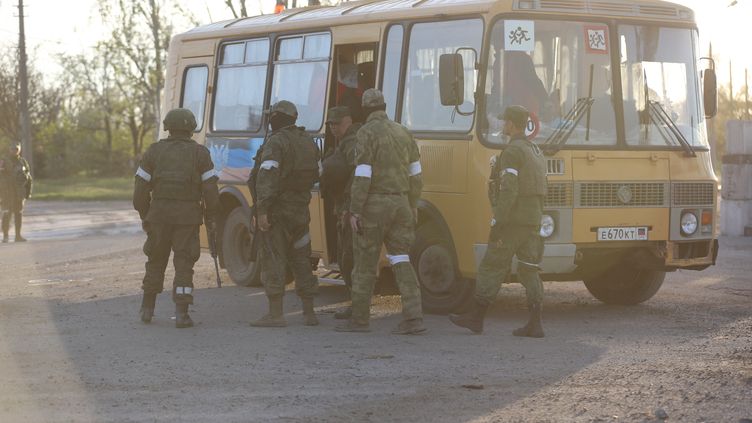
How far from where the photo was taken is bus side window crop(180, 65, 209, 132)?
50.6ft

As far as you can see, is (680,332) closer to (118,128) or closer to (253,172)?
(253,172)

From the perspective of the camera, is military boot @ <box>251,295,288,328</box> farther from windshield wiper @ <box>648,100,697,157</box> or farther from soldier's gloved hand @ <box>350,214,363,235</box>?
windshield wiper @ <box>648,100,697,157</box>

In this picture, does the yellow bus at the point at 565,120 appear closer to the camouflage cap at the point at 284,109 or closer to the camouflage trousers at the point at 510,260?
the camouflage trousers at the point at 510,260

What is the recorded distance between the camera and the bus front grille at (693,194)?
12.1m

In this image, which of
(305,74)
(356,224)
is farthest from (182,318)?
(305,74)

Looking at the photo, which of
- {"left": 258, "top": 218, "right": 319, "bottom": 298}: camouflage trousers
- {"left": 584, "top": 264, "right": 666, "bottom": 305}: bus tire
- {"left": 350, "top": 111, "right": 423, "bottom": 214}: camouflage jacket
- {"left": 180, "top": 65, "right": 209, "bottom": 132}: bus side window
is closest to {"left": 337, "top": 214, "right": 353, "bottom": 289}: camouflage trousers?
{"left": 258, "top": 218, "right": 319, "bottom": 298}: camouflage trousers

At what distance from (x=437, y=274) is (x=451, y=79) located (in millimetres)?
1826

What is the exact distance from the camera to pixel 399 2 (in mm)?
12828

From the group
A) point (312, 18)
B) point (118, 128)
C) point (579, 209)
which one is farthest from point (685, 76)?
point (118, 128)

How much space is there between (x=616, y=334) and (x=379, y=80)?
10.8ft

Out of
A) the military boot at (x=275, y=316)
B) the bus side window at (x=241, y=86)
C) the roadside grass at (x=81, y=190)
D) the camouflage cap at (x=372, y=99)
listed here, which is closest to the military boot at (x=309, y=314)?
the military boot at (x=275, y=316)

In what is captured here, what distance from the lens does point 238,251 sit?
49.2 ft

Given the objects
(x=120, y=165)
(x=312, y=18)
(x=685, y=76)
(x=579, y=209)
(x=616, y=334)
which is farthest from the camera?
(x=120, y=165)

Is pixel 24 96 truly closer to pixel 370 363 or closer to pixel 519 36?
pixel 519 36
